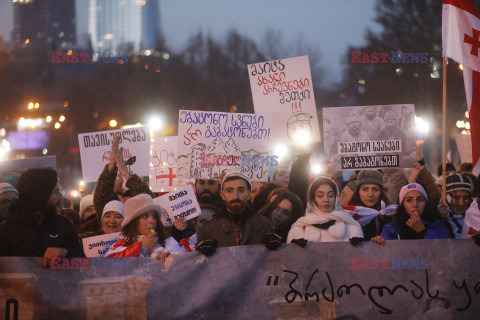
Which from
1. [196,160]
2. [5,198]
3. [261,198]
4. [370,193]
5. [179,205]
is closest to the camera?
[5,198]

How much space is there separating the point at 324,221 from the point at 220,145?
223 centimetres

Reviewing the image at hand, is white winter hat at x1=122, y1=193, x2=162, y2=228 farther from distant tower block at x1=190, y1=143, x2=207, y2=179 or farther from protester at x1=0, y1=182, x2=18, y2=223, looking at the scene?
distant tower block at x1=190, y1=143, x2=207, y2=179

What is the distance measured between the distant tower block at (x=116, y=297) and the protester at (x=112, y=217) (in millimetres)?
1418

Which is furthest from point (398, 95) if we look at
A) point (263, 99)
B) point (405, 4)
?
point (263, 99)

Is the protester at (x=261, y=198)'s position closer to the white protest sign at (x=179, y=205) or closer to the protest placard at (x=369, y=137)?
the protest placard at (x=369, y=137)

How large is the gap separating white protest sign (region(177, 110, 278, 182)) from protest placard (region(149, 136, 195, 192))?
527mm

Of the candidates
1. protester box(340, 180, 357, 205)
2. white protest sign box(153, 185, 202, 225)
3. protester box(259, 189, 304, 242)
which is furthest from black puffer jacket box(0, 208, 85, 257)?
protester box(340, 180, 357, 205)

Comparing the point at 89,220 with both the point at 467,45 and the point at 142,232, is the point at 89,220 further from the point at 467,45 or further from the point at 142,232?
the point at 467,45

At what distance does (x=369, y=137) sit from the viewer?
7.84 m

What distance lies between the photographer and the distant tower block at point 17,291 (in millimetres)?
5227

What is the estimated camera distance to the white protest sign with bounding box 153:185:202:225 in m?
7.11

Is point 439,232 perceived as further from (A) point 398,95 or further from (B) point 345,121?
(A) point 398,95

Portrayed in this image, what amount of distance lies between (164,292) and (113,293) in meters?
0.37

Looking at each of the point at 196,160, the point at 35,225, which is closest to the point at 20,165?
the point at 196,160
